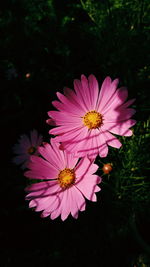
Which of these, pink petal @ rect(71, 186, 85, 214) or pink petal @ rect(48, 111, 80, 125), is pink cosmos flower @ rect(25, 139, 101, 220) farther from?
pink petal @ rect(48, 111, 80, 125)

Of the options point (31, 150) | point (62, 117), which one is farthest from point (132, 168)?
point (31, 150)

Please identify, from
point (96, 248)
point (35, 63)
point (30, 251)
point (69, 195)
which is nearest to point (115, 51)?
point (35, 63)

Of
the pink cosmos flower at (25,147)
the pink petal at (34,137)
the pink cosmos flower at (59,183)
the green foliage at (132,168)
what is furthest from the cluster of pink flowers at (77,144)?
the pink cosmos flower at (25,147)

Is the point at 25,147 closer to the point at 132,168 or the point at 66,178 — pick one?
the point at 66,178

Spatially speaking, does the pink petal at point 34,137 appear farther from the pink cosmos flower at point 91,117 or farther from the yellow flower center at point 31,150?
the pink cosmos flower at point 91,117

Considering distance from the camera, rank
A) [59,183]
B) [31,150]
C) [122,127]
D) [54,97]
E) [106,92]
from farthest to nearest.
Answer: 1. [31,150]
2. [54,97]
3. [59,183]
4. [106,92]
5. [122,127]

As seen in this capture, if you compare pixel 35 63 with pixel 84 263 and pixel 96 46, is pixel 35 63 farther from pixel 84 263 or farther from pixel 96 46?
pixel 84 263
